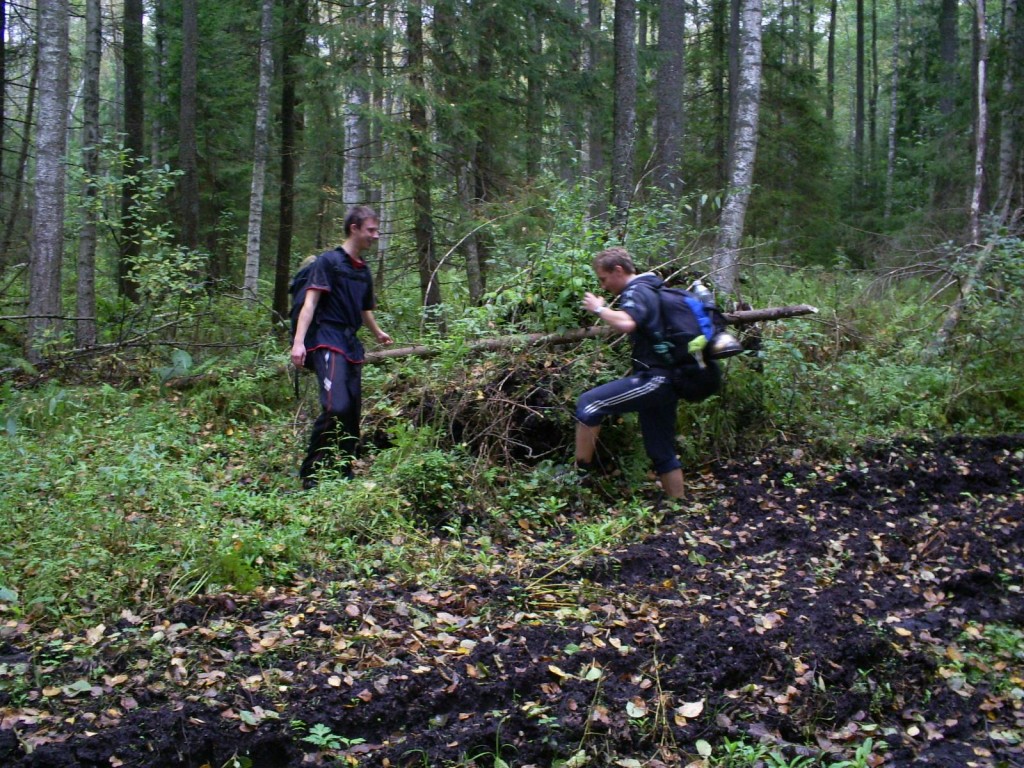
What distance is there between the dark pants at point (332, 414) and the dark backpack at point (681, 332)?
2476mm

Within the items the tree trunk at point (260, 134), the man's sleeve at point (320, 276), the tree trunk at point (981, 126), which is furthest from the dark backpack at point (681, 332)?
the tree trunk at point (260, 134)

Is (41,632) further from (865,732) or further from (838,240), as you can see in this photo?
(838,240)

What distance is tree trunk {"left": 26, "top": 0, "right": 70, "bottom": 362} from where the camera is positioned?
9.91 m

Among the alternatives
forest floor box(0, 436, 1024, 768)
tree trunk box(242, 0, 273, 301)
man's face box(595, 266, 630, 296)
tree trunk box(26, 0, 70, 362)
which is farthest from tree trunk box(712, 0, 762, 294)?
tree trunk box(26, 0, 70, 362)

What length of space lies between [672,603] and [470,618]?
1.24 meters

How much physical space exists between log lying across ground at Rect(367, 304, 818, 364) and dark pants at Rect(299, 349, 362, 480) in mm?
1218

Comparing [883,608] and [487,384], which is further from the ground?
[487,384]

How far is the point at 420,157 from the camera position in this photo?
498 inches

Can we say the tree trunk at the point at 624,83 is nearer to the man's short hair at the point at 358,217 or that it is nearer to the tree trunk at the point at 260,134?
the tree trunk at the point at 260,134

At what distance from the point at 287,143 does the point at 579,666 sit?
11728 mm

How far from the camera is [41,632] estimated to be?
14.9 feet

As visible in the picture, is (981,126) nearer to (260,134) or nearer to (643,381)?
(643,381)

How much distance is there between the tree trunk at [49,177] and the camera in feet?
32.5

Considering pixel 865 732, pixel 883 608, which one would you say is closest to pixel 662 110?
pixel 883 608
